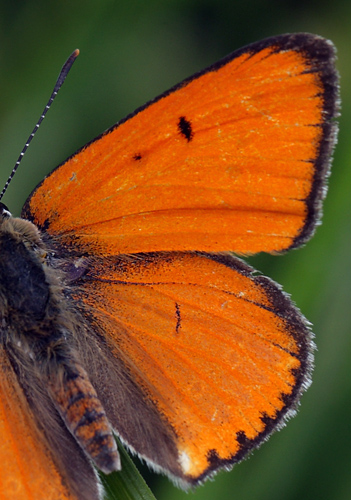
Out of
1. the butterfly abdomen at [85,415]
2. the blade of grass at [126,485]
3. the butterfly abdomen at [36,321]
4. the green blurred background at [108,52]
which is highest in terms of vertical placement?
the green blurred background at [108,52]

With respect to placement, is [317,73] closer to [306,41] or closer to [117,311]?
[306,41]

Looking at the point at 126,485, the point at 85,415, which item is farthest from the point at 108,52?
the point at 126,485

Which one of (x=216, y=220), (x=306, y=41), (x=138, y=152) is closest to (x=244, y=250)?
(x=216, y=220)

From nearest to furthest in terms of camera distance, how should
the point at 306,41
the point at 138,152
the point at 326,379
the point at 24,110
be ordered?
1. the point at 306,41
2. the point at 138,152
3. the point at 326,379
4. the point at 24,110

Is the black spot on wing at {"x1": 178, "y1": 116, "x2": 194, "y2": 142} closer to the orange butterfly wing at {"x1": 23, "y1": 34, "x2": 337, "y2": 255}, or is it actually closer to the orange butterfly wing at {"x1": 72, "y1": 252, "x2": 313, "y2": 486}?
the orange butterfly wing at {"x1": 23, "y1": 34, "x2": 337, "y2": 255}

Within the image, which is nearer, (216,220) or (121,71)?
(216,220)

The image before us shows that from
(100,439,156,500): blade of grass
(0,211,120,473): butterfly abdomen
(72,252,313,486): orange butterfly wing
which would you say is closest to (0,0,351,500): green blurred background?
(72,252,313,486): orange butterfly wing

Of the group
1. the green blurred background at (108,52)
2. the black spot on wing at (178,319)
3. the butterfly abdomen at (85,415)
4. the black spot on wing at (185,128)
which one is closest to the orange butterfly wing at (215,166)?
the black spot on wing at (185,128)

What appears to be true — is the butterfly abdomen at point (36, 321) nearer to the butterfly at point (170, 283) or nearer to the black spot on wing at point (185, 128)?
the butterfly at point (170, 283)

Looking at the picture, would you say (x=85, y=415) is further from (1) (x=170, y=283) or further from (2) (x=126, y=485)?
(1) (x=170, y=283)
